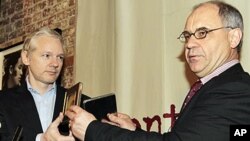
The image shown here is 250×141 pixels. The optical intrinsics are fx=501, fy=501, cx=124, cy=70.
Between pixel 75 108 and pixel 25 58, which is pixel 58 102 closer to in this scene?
pixel 25 58

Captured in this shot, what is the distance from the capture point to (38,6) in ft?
14.9

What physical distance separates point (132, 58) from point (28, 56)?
2.51 ft

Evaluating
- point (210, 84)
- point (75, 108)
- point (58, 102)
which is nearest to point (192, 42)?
point (210, 84)

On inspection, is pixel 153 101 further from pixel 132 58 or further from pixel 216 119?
pixel 216 119

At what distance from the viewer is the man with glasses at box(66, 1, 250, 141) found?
1846 mm

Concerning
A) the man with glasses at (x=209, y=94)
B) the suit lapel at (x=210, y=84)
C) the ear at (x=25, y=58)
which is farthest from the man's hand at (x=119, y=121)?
the ear at (x=25, y=58)

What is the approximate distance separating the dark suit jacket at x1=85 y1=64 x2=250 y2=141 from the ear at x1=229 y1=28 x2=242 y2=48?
24cm

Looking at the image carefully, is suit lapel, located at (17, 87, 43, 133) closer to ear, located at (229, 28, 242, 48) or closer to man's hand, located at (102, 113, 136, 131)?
man's hand, located at (102, 113, 136, 131)

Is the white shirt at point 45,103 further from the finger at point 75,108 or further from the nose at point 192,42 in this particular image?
the nose at point 192,42

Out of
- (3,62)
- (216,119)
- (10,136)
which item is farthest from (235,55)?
(3,62)

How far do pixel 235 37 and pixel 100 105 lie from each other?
0.68m

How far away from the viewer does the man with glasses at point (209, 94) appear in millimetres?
1846

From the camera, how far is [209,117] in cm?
185

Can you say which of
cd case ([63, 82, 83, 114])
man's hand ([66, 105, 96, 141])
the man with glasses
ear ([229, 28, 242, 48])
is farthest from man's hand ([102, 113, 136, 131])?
ear ([229, 28, 242, 48])
